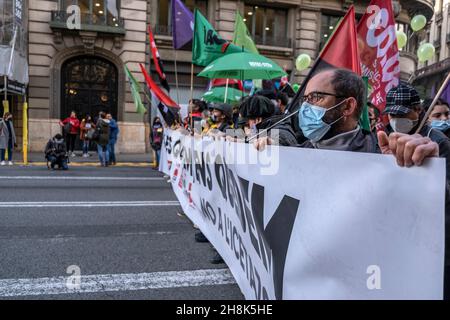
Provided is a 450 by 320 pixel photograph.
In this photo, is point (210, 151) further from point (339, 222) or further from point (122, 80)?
point (122, 80)

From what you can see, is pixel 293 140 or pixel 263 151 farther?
pixel 293 140

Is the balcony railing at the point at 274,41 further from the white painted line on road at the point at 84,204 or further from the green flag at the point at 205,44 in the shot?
the white painted line on road at the point at 84,204

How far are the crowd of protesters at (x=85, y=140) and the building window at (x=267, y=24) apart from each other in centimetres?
984

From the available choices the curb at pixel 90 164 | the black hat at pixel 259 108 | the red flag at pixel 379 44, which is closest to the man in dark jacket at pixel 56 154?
the curb at pixel 90 164

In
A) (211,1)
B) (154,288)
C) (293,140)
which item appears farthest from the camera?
(211,1)

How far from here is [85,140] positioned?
1567 centimetres

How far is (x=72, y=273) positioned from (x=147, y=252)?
0.85 m

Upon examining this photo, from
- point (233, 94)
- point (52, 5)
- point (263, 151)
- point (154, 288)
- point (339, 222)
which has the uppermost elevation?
point (52, 5)

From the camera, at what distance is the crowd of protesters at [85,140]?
11.2 m

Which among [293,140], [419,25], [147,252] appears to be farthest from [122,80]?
[293,140]

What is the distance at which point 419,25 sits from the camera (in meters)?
11.7

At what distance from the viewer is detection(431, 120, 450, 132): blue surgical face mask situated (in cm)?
372

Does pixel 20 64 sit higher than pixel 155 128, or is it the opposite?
pixel 20 64

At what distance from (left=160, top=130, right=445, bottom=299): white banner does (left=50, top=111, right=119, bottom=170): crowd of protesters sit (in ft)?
31.8
